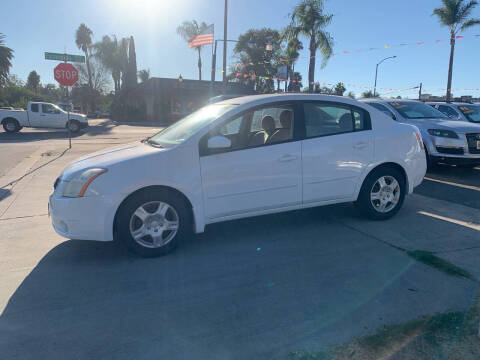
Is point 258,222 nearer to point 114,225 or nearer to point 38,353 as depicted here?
point 114,225

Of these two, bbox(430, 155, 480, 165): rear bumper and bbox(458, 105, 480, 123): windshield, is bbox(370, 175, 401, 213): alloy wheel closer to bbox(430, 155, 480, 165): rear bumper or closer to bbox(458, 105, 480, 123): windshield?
bbox(430, 155, 480, 165): rear bumper

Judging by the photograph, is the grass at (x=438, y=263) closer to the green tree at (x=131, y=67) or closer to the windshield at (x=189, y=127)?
the windshield at (x=189, y=127)

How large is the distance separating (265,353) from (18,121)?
23.3 meters

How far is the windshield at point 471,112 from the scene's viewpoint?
11.8 m

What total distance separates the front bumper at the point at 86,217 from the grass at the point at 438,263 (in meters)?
3.09

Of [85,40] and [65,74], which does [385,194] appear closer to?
[65,74]

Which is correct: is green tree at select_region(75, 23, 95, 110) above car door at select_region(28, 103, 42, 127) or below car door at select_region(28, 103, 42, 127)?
above

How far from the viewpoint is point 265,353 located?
95.1 inches

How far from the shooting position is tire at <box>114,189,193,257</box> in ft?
12.4

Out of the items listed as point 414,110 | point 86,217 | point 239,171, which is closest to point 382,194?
point 239,171

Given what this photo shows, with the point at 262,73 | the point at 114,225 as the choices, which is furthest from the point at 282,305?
the point at 262,73

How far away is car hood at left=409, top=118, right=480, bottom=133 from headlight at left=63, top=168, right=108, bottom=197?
725cm

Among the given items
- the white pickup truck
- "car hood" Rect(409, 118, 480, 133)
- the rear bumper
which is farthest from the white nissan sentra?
the white pickup truck

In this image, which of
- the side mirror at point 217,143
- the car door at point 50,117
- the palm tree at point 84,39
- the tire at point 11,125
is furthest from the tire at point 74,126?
the palm tree at point 84,39
